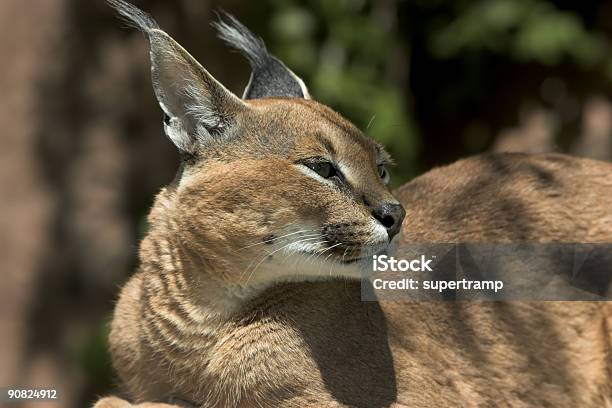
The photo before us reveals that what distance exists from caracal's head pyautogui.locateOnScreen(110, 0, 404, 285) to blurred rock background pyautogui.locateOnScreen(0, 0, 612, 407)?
138 inches

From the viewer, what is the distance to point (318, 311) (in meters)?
4.16

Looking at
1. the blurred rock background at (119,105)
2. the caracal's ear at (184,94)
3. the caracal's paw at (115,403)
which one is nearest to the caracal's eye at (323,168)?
the caracal's ear at (184,94)

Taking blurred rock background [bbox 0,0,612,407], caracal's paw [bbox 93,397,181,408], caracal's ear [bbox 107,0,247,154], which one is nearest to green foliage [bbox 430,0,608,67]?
blurred rock background [bbox 0,0,612,407]

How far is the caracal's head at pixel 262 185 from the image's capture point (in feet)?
12.7

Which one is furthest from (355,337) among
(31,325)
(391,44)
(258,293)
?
(391,44)

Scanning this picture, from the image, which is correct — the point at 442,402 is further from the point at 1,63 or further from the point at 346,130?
the point at 1,63

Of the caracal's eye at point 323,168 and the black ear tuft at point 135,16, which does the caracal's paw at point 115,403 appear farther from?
the black ear tuft at point 135,16

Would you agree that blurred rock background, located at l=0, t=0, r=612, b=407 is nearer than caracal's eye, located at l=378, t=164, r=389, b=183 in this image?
No

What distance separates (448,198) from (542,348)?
89cm

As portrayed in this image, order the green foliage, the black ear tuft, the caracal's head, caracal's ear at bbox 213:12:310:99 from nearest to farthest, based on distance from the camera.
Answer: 1. the caracal's head
2. the black ear tuft
3. caracal's ear at bbox 213:12:310:99
4. the green foliage

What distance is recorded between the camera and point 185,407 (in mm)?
4176

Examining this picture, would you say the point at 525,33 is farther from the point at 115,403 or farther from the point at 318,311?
the point at 115,403

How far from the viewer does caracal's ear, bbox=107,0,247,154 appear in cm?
395

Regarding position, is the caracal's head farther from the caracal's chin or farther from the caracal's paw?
the caracal's paw
